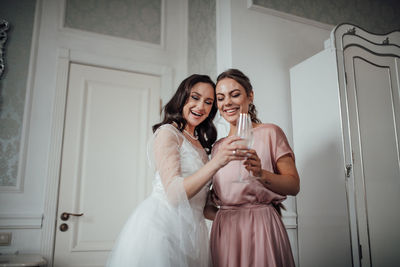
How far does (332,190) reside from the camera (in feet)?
6.88

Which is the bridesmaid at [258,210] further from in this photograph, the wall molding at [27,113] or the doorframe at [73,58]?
the wall molding at [27,113]

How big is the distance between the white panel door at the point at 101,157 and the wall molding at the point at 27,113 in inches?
11.5

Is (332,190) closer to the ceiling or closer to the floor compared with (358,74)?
closer to the floor

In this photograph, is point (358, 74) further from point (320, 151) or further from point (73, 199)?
point (73, 199)

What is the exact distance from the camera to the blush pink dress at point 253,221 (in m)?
1.32

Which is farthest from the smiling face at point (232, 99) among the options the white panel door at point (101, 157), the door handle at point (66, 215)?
the door handle at point (66, 215)

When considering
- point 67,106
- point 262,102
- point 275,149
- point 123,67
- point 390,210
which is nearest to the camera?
point 275,149

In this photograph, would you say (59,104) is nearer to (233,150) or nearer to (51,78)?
(51,78)

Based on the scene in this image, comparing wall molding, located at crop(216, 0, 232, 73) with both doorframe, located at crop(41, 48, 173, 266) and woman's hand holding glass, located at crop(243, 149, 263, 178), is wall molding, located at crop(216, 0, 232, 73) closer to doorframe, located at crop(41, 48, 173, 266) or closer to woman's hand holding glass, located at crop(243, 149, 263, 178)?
doorframe, located at crop(41, 48, 173, 266)

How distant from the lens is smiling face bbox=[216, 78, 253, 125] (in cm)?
152

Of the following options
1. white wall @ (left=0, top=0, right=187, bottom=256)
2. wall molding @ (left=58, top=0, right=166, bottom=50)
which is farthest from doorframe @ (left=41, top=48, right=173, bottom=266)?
wall molding @ (left=58, top=0, right=166, bottom=50)

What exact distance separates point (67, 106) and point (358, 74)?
2297 millimetres

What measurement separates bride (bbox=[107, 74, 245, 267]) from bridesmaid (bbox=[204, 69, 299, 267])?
10 cm

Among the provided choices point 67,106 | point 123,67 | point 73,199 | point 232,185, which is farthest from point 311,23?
point 73,199
